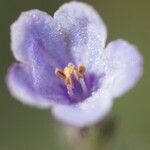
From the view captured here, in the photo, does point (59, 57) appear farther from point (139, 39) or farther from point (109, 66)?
point (139, 39)

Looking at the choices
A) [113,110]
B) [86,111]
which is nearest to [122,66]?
[86,111]

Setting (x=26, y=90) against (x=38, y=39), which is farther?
(x=38, y=39)

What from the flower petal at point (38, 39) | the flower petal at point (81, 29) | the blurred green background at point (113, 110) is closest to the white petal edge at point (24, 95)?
the flower petal at point (38, 39)

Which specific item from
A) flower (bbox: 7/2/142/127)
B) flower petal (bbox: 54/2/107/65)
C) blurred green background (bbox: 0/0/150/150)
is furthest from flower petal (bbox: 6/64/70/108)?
blurred green background (bbox: 0/0/150/150)

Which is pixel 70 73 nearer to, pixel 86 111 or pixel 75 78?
pixel 75 78

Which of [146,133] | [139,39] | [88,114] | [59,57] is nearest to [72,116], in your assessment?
[88,114]

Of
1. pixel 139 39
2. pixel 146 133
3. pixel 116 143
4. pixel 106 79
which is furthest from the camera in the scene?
pixel 139 39

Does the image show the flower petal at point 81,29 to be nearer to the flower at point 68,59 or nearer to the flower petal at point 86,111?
the flower at point 68,59
